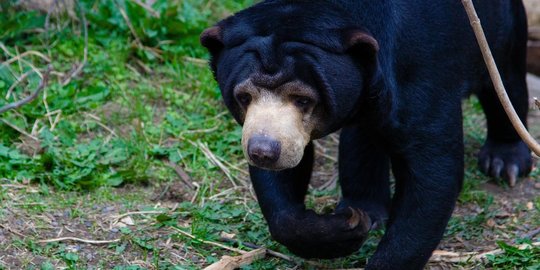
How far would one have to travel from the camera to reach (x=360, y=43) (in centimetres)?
448

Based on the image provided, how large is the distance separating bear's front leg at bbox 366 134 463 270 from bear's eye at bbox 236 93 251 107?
0.86 meters

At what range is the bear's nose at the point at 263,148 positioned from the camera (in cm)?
431

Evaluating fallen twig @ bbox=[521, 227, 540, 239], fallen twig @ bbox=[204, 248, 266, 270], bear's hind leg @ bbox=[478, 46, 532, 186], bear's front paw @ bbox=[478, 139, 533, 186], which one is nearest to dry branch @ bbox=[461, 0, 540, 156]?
fallen twig @ bbox=[521, 227, 540, 239]

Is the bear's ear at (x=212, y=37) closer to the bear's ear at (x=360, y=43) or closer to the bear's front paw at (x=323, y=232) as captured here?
the bear's ear at (x=360, y=43)

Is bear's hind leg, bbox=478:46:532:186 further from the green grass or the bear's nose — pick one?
the bear's nose

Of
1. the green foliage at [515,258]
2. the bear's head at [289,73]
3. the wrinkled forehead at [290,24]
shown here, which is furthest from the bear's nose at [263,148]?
the green foliage at [515,258]

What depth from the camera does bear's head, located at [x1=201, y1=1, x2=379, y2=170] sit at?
4.42 metres

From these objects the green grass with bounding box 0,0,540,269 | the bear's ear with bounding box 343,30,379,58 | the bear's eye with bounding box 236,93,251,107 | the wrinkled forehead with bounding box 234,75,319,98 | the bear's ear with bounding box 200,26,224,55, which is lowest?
the green grass with bounding box 0,0,540,269

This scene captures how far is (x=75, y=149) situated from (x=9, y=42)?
59.4 inches

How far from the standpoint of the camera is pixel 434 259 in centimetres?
532

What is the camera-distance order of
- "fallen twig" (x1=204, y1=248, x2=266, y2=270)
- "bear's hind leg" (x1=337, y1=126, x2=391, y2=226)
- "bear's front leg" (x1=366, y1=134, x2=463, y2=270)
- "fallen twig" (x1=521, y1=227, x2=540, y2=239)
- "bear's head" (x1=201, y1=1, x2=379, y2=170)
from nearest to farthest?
"bear's head" (x1=201, y1=1, x2=379, y2=170)
"bear's front leg" (x1=366, y1=134, x2=463, y2=270)
"fallen twig" (x1=204, y1=248, x2=266, y2=270)
"fallen twig" (x1=521, y1=227, x2=540, y2=239)
"bear's hind leg" (x1=337, y1=126, x2=391, y2=226)

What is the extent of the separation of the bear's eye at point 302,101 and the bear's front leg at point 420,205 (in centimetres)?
65

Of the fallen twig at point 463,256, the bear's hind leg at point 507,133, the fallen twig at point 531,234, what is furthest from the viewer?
the bear's hind leg at point 507,133

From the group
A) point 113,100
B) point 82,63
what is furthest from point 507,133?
point 82,63
